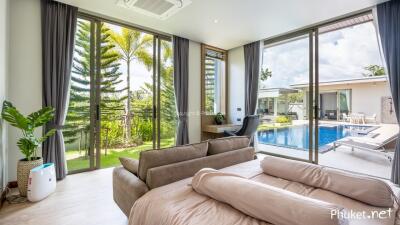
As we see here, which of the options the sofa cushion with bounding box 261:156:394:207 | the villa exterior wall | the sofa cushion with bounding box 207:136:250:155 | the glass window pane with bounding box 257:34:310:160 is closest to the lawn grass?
the sofa cushion with bounding box 207:136:250:155

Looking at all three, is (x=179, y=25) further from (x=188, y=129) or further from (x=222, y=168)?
(x=222, y=168)

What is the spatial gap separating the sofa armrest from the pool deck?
362 cm

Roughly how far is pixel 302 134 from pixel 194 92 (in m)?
2.63

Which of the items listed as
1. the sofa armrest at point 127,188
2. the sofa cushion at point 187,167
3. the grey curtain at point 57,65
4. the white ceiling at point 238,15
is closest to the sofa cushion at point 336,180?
the sofa cushion at point 187,167

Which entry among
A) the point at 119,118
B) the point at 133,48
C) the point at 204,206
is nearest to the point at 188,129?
the point at 119,118

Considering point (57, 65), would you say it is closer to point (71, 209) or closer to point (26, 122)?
point (26, 122)

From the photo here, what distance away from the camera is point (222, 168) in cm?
195

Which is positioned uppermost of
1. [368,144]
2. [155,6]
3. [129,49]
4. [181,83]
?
[155,6]

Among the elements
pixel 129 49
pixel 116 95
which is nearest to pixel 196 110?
pixel 116 95

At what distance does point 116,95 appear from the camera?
3.69 meters

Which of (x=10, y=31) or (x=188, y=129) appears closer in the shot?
(x=10, y=31)

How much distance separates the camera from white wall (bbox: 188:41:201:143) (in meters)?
4.52

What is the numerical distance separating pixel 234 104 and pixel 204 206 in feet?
13.8

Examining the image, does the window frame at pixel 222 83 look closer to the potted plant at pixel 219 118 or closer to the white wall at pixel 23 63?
the potted plant at pixel 219 118
